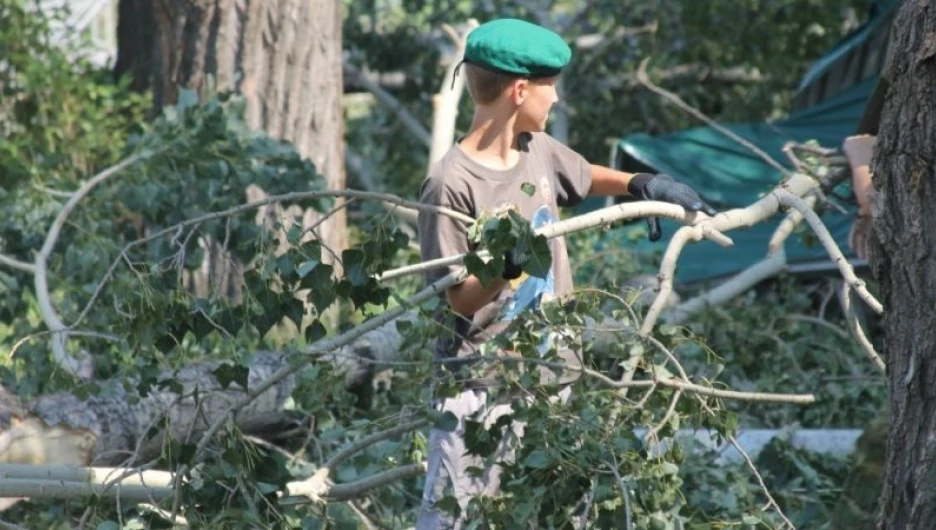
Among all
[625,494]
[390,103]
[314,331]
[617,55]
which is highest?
[314,331]

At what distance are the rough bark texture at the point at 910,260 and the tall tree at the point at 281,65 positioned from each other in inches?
149

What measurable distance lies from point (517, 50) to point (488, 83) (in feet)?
0.35

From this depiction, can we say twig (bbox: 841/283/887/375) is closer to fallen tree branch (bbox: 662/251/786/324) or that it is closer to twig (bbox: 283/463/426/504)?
twig (bbox: 283/463/426/504)

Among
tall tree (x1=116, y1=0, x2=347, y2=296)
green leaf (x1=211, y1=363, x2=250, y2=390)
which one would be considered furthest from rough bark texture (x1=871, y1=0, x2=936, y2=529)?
tall tree (x1=116, y1=0, x2=347, y2=296)

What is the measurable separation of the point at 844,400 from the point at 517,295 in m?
2.45

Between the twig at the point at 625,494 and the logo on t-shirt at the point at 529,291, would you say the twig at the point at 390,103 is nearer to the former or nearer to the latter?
the logo on t-shirt at the point at 529,291

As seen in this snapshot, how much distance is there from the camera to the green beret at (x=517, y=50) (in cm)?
336

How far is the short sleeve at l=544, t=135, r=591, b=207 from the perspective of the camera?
3664 mm

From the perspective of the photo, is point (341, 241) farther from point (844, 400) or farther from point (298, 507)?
point (298, 507)

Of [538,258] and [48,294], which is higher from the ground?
[538,258]

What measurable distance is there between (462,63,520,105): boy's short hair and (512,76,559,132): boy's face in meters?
0.03

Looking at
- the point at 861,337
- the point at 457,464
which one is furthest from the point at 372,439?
the point at 861,337

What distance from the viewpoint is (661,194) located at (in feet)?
11.6

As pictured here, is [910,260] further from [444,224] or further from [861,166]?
[861,166]
